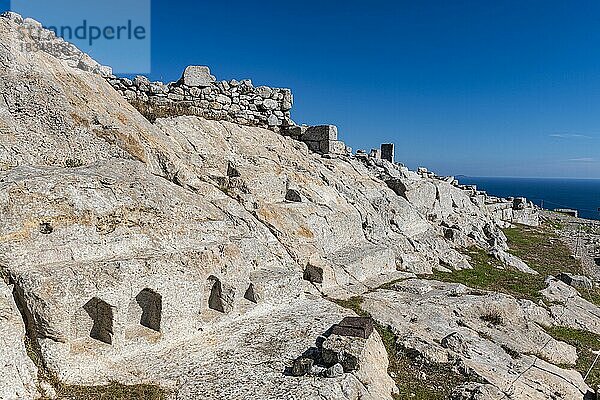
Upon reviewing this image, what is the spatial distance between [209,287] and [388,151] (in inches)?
904

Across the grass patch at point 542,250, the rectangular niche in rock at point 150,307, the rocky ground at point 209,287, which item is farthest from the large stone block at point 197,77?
the grass patch at point 542,250

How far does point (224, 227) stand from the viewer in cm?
1127

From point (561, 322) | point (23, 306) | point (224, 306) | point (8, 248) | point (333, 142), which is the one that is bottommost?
point (561, 322)

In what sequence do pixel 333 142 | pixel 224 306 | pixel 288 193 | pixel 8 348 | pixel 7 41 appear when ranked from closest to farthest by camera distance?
pixel 8 348, pixel 224 306, pixel 7 41, pixel 288 193, pixel 333 142

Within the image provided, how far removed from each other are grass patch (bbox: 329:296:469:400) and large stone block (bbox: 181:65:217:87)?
1478 cm

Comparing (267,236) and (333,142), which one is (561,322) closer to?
(267,236)

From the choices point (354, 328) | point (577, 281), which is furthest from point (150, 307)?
point (577, 281)

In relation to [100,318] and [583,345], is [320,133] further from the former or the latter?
[100,318]

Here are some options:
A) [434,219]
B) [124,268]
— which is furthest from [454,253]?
[124,268]

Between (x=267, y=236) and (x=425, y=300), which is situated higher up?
(x=267, y=236)

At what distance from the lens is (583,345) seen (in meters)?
13.3

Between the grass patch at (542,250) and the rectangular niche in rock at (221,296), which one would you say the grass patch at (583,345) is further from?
the rectangular niche in rock at (221,296)

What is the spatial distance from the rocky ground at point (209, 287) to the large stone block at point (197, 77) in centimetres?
400

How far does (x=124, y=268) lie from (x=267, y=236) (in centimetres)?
514
